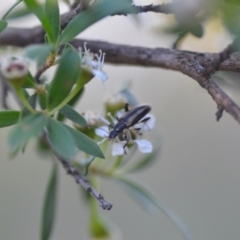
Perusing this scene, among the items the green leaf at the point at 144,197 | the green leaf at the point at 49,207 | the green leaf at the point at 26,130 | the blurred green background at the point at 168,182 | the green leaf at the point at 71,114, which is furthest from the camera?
the blurred green background at the point at 168,182

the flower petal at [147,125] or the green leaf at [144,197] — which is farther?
the green leaf at [144,197]

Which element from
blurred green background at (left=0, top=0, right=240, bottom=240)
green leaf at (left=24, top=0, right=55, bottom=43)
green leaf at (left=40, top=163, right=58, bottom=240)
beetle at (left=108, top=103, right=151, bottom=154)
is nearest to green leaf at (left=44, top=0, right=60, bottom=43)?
green leaf at (left=24, top=0, right=55, bottom=43)

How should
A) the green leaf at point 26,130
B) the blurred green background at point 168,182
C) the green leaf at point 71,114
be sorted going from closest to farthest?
the green leaf at point 26,130, the green leaf at point 71,114, the blurred green background at point 168,182

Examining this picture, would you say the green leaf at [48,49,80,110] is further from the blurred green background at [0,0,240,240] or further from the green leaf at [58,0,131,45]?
the blurred green background at [0,0,240,240]

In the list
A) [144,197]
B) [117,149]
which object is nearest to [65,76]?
[117,149]

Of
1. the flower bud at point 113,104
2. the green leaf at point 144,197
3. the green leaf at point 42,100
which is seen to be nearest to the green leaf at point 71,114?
the green leaf at point 42,100

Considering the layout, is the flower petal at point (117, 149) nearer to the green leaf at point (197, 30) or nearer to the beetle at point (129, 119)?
the beetle at point (129, 119)
